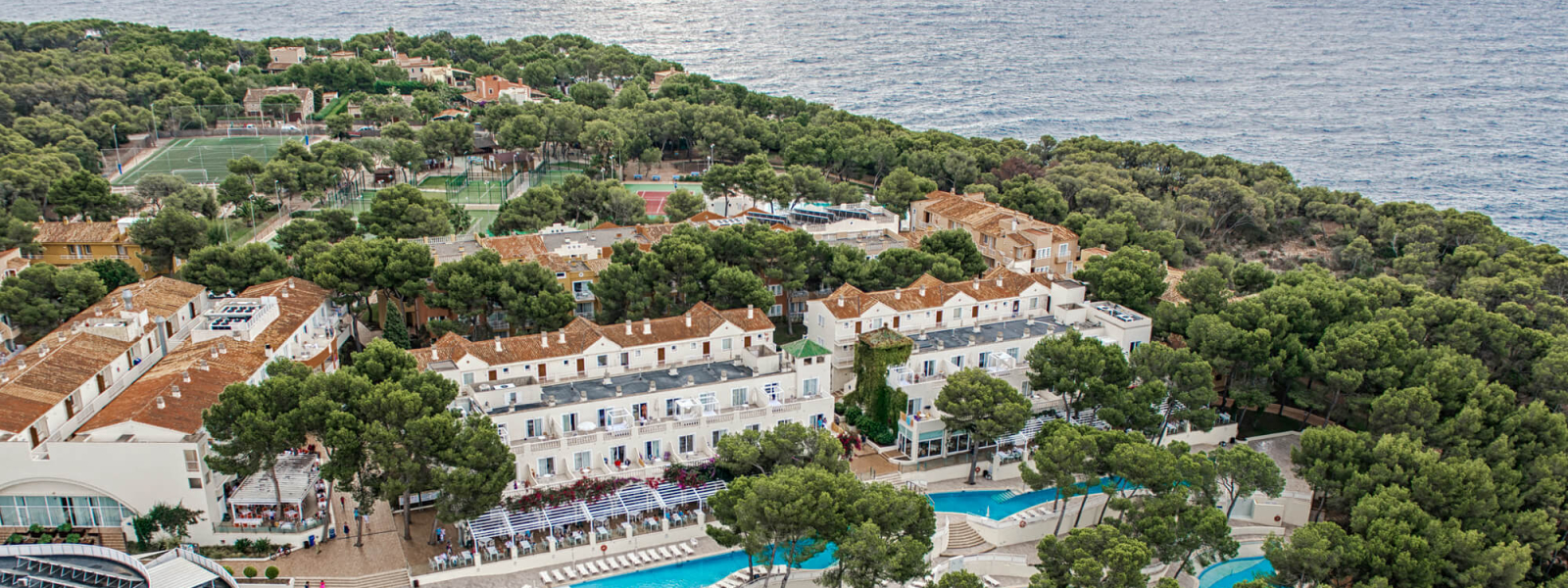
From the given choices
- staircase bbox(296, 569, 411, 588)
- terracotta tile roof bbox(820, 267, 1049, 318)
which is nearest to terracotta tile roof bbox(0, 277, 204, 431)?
staircase bbox(296, 569, 411, 588)

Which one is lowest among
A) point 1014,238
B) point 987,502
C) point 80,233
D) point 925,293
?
point 987,502

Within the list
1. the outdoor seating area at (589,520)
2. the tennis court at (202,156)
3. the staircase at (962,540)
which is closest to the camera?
the outdoor seating area at (589,520)

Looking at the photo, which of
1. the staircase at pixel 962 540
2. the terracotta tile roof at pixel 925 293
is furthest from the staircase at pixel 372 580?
the terracotta tile roof at pixel 925 293

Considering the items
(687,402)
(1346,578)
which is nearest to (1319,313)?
(1346,578)

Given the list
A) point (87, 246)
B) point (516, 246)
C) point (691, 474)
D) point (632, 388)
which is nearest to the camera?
point (691, 474)

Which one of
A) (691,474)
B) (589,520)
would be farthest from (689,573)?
(691,474)

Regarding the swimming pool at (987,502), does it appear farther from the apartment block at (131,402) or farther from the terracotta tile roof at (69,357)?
the terracotta tile roof at (69,357)

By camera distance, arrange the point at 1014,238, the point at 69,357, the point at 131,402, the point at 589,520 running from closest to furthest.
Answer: the point at 131,402 → the point at 589,520 → the point at 69,357 → the point at 1014,238

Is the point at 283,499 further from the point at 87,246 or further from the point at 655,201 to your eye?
the point at 655,201
